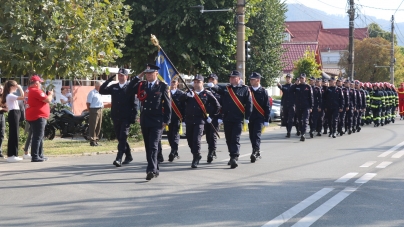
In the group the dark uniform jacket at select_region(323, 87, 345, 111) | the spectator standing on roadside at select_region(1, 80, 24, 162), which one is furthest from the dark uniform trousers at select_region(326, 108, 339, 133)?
the spectator standing on roadside at select_region(1, 80, 24, 162)

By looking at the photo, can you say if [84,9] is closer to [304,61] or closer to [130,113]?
[130,113]

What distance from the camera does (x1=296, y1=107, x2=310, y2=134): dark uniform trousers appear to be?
814 inches

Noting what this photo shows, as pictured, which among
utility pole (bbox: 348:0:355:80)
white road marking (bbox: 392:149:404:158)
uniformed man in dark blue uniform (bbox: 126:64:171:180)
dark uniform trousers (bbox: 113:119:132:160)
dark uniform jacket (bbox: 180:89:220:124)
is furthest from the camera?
utility pole (bbox: 348:0:355:80)

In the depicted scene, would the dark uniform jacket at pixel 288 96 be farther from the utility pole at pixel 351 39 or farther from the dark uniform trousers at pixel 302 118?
the utility pole at pixel 351 39

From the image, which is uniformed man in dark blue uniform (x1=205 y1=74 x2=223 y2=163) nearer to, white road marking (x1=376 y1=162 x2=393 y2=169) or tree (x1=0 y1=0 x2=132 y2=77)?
white road marking (x1=376 y1=162 x2=393 y2=169)

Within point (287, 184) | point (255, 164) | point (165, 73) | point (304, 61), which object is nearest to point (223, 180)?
point (287, 184)

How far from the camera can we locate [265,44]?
4641 cm

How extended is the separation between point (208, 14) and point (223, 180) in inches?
685

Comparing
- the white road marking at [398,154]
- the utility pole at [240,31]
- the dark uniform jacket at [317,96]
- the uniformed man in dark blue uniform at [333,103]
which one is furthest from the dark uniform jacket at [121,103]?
the utility pole at [240,31]

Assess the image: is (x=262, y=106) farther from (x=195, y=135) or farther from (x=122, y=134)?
(x=122, y=134)

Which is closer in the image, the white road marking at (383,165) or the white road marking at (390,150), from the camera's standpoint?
the white road marking at (383,165)

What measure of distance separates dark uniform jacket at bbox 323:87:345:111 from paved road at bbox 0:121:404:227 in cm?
697

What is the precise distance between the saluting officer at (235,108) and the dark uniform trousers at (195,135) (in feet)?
1.73

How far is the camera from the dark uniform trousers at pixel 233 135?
13.2m
